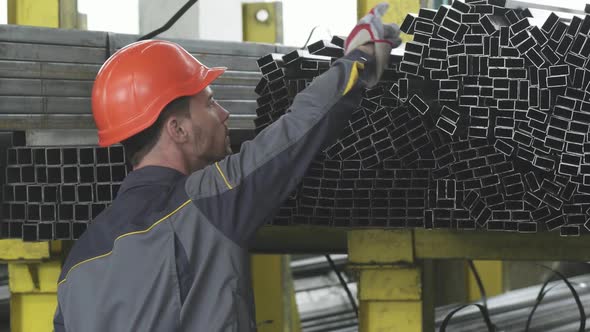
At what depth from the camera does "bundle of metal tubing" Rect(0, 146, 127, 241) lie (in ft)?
A: 9.89

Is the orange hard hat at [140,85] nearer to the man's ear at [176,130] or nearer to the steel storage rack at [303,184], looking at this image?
the man's ear at [176,130]

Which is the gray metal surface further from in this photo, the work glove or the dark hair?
the work glove

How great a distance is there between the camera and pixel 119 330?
2.25m

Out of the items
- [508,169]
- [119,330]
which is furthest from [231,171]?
[508,169]

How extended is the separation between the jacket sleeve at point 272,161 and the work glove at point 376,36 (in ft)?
0.29

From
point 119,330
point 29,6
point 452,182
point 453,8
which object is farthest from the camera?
point 29,6

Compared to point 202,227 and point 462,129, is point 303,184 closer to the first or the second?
point 462,129

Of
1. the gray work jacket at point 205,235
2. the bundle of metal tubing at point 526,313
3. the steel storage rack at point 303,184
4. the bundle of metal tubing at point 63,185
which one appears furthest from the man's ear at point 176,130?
the bundle of metal tubing at point 526,313

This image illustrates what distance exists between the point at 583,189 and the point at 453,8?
1.97 ft

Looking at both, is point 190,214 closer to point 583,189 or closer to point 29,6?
point 583,189

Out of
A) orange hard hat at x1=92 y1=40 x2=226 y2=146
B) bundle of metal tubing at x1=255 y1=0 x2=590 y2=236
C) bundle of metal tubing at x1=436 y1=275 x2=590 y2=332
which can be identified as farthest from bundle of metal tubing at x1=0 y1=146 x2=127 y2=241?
bundle of metal tubing at x1=436 y1=275 x2=590 y2=332

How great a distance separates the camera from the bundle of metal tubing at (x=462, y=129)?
2557mm

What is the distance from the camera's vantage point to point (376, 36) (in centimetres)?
235

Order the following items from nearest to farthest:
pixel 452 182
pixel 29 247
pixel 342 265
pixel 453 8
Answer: pixel 453 8 → pixel 452 182 → pixel 29 247 → pixel 342 265
